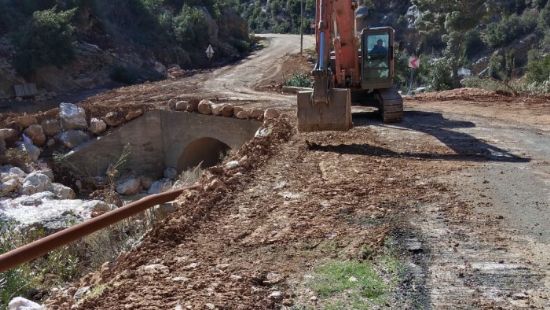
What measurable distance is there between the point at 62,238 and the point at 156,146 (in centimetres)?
1365

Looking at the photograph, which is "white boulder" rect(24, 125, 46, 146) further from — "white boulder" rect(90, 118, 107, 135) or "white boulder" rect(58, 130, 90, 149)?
"white boulder" rect(90, 118, 107, 135)

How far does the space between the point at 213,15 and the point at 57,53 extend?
22301 millimetres

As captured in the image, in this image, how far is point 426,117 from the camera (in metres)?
14.2

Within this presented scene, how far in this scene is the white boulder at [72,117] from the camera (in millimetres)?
18250

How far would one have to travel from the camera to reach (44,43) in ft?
88.6

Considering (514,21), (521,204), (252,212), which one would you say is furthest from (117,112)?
(514,21)

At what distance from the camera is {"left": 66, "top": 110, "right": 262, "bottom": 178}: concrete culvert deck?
1742 cm

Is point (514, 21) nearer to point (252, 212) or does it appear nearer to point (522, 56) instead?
point (522, 56)

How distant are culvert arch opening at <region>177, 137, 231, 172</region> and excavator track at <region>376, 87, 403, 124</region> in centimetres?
626

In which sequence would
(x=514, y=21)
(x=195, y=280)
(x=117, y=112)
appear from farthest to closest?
(x=514, y=21) → (x=117, y=112) → (x=195, y=280)

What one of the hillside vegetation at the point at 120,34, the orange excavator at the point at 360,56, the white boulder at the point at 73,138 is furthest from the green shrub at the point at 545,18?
the white boulder at the point at 73,138

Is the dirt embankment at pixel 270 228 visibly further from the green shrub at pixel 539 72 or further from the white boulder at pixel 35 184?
the green shrub at pixel 539 72

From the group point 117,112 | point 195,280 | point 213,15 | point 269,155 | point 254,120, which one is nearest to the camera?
point 195,280

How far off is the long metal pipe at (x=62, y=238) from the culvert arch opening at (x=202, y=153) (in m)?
11.4
